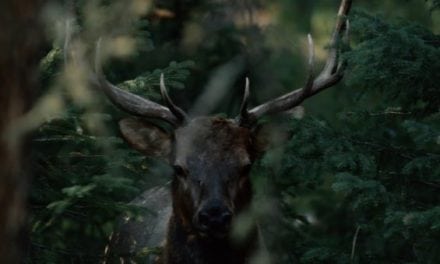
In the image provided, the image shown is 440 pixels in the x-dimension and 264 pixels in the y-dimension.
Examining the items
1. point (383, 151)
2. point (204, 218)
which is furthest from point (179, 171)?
point (383, 151)

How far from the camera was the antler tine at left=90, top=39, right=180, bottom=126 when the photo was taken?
782 centimetres

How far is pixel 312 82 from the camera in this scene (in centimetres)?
813

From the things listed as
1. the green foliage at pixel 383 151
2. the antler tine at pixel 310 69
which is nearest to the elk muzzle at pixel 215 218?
the green foliage at pixel 383 151

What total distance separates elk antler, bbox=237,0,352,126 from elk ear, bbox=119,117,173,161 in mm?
618

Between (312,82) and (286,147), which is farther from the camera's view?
(312,82)

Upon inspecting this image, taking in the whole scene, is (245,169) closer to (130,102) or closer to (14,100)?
(130,102)

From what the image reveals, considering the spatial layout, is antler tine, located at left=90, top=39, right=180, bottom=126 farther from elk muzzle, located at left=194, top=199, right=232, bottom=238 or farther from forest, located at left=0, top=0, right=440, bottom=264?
elk muzzle, located at left=194, top=199, right=232, bottom=238

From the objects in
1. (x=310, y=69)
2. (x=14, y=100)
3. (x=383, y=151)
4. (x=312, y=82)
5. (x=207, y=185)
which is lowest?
(x=383, y=151)

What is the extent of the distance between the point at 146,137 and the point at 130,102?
13.5 inches

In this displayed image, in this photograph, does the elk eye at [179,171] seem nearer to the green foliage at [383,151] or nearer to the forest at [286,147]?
the forest at [286,147]

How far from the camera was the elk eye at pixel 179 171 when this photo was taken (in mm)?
7551

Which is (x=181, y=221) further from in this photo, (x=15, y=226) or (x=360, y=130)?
(x=15, y=226)

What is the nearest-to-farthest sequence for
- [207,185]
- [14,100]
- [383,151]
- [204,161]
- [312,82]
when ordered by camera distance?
[14,100]
[207,185]
[204,161]
[383,151]
[312,82]

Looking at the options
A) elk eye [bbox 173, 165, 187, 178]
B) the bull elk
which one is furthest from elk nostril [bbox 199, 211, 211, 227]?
elk eye [bbox 173, 165, 187, 178]
